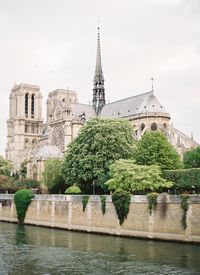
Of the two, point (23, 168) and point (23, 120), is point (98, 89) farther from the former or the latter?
point (23, 120)

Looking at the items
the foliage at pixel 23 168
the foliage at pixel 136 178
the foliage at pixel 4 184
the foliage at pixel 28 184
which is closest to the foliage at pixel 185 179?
the foliage at pixel 136 178

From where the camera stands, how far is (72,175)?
2009 inches

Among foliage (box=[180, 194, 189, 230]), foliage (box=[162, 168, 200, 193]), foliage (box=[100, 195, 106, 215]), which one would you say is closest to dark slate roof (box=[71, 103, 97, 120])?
foliage (box=[162, 168, 200, 193])

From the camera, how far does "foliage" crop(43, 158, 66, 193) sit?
61625 millimetres

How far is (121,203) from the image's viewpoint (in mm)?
36875

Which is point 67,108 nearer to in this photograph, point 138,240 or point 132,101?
point 132,101

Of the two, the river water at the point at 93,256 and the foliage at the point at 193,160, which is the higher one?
the foliage at the point at 193,160

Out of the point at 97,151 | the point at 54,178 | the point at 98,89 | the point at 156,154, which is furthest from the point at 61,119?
Answer: the point at 156,154

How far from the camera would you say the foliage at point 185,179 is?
36969mm

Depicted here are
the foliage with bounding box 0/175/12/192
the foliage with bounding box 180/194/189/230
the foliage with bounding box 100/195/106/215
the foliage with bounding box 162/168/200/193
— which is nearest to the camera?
the foliage with bounding box 180/194/189/230

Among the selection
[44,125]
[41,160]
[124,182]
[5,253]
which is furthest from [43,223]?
[44,125]

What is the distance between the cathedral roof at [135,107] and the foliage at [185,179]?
128 ft

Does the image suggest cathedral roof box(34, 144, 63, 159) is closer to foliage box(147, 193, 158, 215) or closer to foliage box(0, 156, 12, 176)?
foliage box(0, 156, 12, 176)

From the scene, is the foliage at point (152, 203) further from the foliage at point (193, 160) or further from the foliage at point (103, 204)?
the foliage at point (193, 160)
